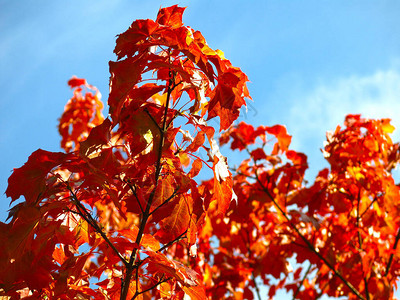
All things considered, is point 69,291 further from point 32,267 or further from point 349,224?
point 349,224

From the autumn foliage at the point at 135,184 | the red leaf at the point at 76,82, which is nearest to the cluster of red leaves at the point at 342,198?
the autumn foliage at the point at 135,184

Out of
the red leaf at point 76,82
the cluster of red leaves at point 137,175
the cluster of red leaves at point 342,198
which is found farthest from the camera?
the red leaf at point 76,82

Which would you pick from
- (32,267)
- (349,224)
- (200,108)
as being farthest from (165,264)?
(349,224)

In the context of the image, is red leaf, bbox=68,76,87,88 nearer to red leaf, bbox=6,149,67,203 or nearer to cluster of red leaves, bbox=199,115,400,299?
cluster of red leaves, bbox=199,115,400,299

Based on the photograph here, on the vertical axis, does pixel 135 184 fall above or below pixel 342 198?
below

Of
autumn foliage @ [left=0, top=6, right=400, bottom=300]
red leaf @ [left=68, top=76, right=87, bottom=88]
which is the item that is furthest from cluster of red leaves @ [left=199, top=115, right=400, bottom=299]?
red leaf @ [left=68, top=76, right=87, bottom=88]

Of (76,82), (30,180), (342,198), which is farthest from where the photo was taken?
(76,82)

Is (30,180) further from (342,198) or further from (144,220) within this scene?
(342,198)

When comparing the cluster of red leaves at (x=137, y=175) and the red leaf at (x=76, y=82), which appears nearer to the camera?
the cluster of red leaves at (x=137, y=175)

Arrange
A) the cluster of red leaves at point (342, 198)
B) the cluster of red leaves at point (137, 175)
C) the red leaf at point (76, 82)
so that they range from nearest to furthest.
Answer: the cluster of red leaves at point (137, 175) → the cluster of red leaves at point (342, 198) → the red leaf at point (76, 82)

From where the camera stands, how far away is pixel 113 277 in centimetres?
147

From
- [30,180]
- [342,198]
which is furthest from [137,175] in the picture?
[342,198]

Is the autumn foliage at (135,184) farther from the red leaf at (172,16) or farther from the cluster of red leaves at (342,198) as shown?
the cluster of red leaves at (342,198)

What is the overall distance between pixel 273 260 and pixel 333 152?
1.28 meters
